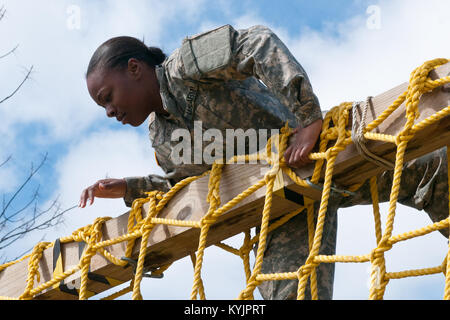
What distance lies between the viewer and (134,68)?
2537 millimetres

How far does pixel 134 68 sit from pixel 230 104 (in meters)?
0.46

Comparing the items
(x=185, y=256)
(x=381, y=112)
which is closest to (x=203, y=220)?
(x=185, y=256)

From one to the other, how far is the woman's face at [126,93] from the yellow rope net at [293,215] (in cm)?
37

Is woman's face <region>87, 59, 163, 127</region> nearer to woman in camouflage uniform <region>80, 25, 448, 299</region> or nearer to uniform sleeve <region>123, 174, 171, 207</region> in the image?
woman in camouflage uniform <region>80, 25, 448, 299</region>

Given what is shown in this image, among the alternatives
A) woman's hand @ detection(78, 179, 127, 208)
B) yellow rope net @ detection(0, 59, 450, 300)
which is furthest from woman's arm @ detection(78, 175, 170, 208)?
yellow rope net @ detection(0, 59, 450, 300)

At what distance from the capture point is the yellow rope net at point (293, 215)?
169 centimetres

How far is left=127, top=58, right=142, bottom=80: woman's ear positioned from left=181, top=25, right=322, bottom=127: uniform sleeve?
0.34 m

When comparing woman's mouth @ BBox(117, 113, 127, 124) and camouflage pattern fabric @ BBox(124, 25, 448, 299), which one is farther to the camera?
woman's mouth @ BBox(117, 113, 127, 124)

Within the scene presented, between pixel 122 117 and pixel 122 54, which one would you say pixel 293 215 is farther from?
pixel 122 54

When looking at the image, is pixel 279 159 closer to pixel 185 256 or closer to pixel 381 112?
pixel 381 112

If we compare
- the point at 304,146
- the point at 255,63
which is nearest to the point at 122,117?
the point at 255,63

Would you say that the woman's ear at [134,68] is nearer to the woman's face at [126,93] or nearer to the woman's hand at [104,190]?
the woman's face at [126,93]

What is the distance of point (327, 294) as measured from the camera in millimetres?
2199

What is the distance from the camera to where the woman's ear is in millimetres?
2518
